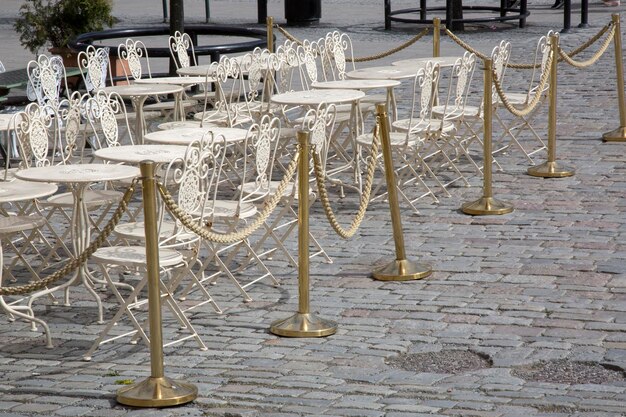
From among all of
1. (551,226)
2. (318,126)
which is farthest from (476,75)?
(318,126)

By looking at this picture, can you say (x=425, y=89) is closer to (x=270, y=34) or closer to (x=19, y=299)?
(x=19, y=299)

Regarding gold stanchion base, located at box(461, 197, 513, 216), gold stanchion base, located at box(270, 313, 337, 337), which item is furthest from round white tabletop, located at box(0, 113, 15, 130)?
gold stanchion base, located at box(461, 197, 513, 216)

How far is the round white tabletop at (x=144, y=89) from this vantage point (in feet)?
36.9

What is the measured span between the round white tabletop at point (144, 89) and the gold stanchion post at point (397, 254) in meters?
3.26

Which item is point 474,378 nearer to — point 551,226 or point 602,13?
point 551,226

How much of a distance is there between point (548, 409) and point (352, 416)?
3.00 feet

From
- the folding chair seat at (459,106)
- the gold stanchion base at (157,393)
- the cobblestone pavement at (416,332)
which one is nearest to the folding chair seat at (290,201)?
the cobblestone pavement at (416,332)

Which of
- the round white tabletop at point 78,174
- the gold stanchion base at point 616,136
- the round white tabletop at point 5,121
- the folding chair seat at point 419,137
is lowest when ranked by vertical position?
the gold stanchion base at point 616,136

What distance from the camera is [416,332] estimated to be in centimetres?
736

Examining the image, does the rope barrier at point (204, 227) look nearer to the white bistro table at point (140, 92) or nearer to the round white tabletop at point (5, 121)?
the round white tabletop at point (5, 121)

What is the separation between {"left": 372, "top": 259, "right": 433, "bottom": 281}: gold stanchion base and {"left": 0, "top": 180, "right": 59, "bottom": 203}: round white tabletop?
219 centimetres

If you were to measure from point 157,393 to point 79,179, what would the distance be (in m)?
1.70

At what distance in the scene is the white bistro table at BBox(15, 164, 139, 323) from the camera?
7535mm

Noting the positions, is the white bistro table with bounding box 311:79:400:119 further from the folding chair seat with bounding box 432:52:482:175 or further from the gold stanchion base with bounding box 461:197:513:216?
the gold stanchion base with bounding box 461:197:513:216
